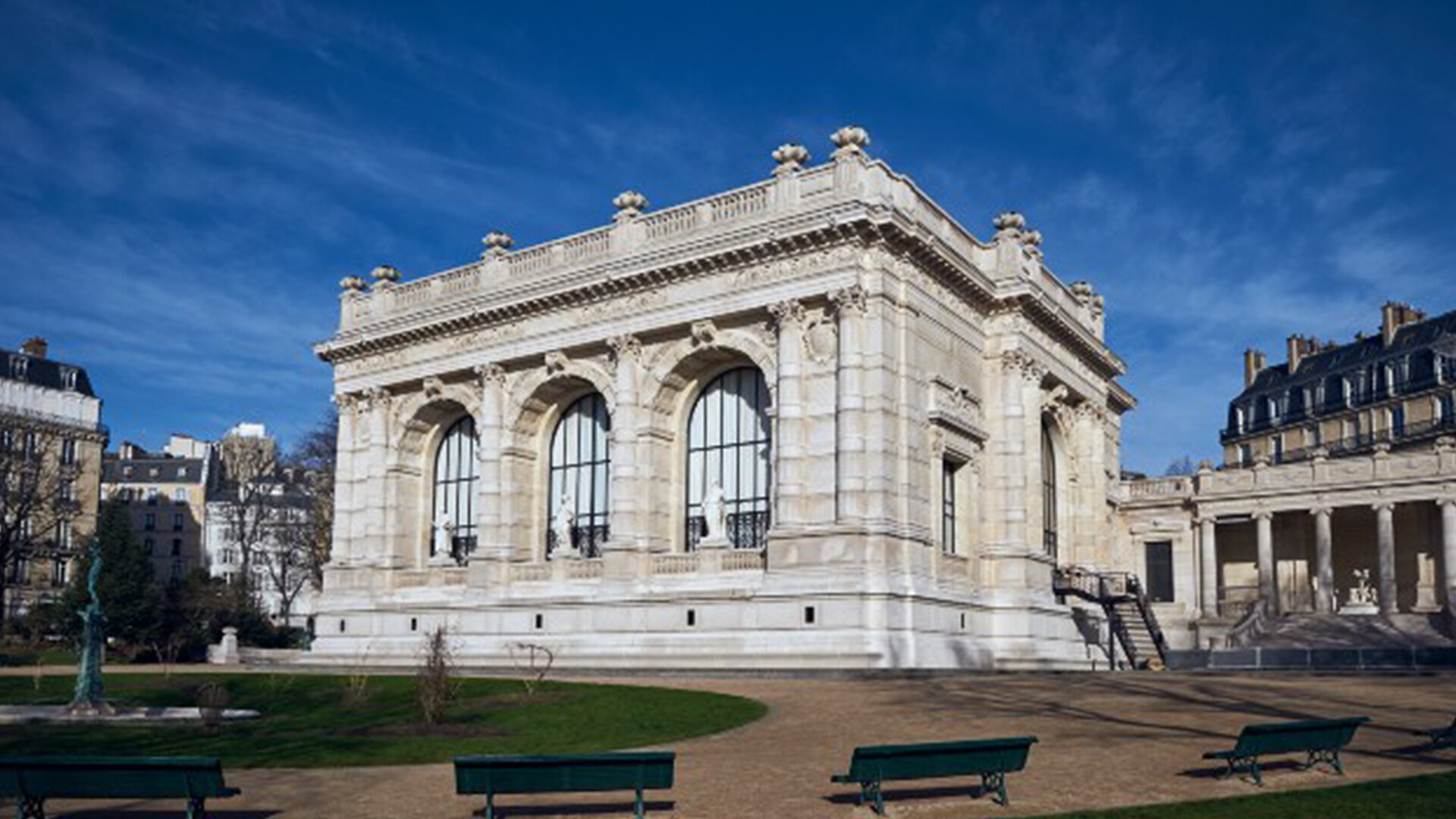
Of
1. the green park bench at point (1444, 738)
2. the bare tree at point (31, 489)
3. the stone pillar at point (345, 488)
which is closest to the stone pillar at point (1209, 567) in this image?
the stone pillar at point (345, 488)

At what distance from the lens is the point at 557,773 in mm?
12344

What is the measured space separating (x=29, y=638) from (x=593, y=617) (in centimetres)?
3600

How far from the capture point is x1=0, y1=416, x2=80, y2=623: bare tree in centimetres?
6044

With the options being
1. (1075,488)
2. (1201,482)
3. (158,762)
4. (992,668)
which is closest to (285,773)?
(158,762)

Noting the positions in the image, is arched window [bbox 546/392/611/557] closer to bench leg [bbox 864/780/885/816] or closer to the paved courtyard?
the paved courtyard

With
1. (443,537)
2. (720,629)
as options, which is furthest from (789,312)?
(443,537)

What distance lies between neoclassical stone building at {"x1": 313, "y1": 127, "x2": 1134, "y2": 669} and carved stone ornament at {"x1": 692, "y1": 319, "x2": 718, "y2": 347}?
64 mm

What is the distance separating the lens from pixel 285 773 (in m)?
16.9

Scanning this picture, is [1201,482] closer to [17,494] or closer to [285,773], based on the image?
[285,773]

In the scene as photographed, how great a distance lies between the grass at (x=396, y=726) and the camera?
19.4 meters

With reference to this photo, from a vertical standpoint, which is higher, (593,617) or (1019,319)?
(1019,319)

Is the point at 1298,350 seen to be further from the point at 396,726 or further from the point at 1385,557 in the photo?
the point at 396,726

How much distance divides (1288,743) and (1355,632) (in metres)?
35.3

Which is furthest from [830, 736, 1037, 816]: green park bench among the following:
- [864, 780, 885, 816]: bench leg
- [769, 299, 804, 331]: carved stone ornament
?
[769, 299, 804, 331]: carved stone ornament
